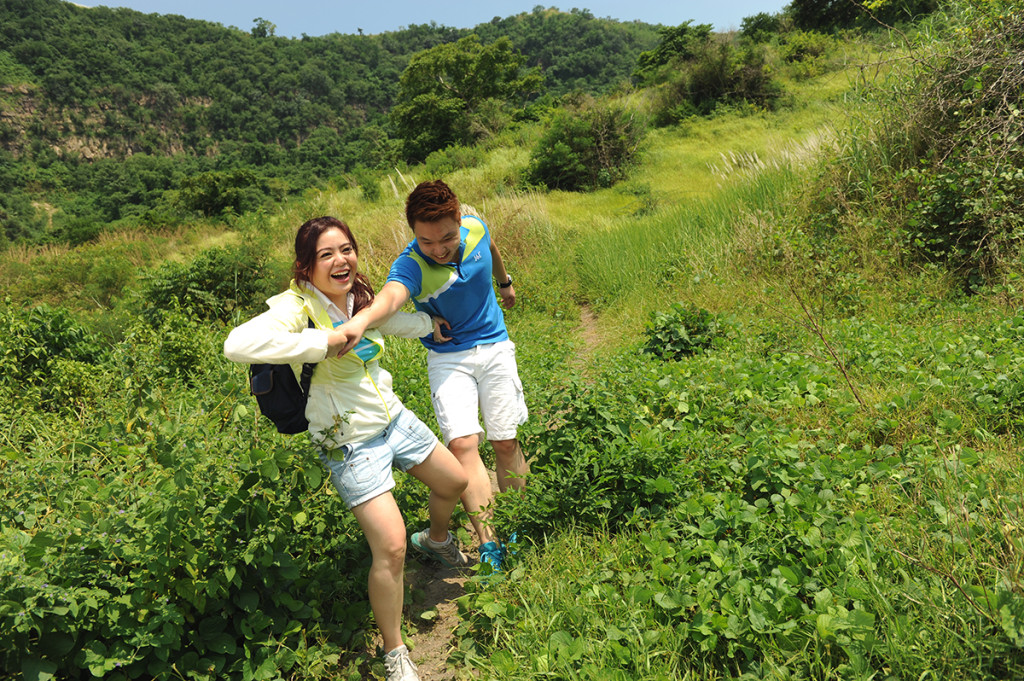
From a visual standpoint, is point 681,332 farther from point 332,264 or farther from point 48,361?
point 48,361

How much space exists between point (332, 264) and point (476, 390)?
1.10 meters

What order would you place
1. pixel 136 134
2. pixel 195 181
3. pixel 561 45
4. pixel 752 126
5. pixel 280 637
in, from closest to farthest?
1. pixel 280 637
2. pixel 752 126
3. pixel 195 181
4. pixel 136 134
5. pixel 561 45

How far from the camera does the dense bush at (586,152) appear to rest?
18.2m

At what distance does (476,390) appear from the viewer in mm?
3229

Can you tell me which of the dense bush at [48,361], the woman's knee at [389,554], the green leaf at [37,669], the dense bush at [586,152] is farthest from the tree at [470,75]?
the green leaf at [37,669]

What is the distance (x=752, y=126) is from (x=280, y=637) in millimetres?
23180

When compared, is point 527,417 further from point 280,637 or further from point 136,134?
point 136,134

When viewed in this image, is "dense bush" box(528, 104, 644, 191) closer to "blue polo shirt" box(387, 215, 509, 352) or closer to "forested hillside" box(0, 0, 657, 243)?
"forested hillside" box(0, 0, 657, 243)

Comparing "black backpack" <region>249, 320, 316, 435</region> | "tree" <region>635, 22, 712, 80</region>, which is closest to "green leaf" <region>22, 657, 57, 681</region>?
"black backpack" <region>249, 320, 316, 435</region>

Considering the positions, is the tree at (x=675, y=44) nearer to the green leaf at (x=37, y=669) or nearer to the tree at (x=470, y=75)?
the tree at (x=470, y=75)

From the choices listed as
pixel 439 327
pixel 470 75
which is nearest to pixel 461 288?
pixel 439 327

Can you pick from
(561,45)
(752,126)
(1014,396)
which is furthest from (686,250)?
(561,45)

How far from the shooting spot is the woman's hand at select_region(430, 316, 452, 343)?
3.21 meters

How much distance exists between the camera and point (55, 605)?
198 centimetres
